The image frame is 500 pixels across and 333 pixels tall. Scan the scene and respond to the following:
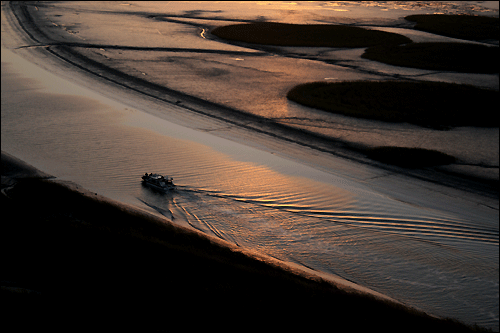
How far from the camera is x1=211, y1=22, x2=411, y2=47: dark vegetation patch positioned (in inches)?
1481

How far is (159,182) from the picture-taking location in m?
13.4

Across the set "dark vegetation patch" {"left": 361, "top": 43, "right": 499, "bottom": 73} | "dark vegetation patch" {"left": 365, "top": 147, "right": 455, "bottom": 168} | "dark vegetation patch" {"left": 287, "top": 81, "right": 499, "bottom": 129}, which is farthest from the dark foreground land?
"dark vegetation patch" {"left": 361, "top": 43, "right": 499, "bottom": 73}

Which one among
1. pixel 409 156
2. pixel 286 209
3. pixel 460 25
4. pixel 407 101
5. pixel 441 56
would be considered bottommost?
pixel 286 209

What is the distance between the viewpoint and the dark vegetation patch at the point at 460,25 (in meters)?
40.2

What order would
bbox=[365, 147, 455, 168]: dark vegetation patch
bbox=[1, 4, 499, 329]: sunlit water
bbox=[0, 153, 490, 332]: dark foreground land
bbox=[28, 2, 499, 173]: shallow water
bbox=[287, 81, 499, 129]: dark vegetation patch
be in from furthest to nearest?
bbox=[287, 81, 499, 129]: dark vegetation patch → bbox=[28, 2, 499, 173]: shallow water → bbox=[365, 147, 455, 168]: dark vegetation patch → bbox=[1, 4, 499, 329]: sunlit water → bbox=[0, 153, 490, 332]: dark foreground land

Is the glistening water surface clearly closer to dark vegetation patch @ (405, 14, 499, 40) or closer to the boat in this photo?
the boat

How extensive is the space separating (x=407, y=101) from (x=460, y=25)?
28499mm

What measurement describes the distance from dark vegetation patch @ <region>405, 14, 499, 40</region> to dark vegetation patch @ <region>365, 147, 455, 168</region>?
2793 cm

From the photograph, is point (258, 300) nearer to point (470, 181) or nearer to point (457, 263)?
point (457, 263)

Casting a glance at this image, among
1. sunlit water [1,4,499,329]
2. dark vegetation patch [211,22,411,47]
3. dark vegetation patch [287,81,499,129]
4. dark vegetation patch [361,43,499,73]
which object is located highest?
dark vegetation patch [211,22,411,47]

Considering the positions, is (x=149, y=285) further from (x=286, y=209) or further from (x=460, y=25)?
(x=460, y=25)

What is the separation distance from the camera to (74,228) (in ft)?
32.0

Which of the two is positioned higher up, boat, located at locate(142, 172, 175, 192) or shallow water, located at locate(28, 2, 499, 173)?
shallow water, located at locate(28, 2, 499, 173)

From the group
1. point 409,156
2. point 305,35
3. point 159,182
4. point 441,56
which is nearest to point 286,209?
point 159,182
